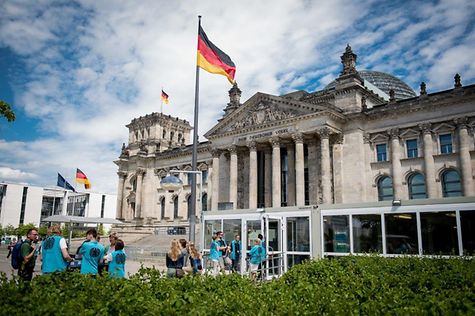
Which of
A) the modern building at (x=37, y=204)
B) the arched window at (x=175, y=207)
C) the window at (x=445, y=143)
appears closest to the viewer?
the window at (x=445, y=143)

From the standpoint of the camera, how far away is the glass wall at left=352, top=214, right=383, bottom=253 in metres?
19.6

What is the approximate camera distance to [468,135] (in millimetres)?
33844

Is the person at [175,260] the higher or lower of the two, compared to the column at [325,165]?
lower

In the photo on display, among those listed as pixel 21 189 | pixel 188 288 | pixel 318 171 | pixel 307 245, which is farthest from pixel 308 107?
pixel 21 189

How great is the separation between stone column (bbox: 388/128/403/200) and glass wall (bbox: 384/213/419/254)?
19.0 metres

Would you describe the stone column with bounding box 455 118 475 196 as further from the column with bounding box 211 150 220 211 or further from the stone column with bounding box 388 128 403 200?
the column with bounding box 211 150 220 211

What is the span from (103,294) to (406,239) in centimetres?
1608

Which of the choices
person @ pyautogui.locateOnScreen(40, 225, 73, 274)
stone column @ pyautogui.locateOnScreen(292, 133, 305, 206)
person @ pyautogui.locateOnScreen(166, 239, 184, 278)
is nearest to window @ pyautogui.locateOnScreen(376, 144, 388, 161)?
stone column @ pyautogui.locateOnScreen(292, 133, 305, 206)

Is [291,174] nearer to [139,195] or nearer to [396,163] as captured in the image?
[396,163]

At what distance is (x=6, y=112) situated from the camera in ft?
50.0

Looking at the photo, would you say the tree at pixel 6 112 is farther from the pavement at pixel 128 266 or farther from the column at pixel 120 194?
the column at pixel 120 194

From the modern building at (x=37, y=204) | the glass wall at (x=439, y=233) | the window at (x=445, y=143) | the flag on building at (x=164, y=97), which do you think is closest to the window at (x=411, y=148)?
the window at (x=445, y=143)

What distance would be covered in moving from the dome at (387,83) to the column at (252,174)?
1705cm

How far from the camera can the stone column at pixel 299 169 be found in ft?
126
